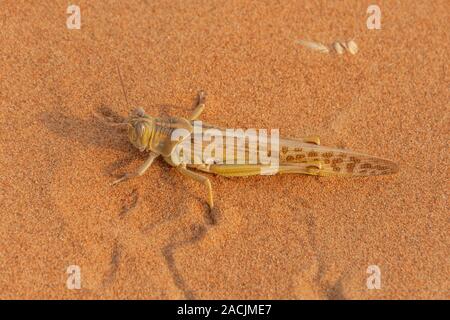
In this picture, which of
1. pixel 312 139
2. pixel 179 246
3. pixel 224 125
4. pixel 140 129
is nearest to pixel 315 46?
pixel 312 139

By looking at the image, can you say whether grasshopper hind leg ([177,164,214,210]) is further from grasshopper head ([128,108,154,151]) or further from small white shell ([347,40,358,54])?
small white shell ([347,40,358,54])

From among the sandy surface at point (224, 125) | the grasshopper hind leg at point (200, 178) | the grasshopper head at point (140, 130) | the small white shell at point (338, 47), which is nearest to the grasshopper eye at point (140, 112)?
the grasshopper head at point (140, 130)

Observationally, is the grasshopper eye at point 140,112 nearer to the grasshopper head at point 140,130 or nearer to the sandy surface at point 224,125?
the grasshopper head at point 140,130

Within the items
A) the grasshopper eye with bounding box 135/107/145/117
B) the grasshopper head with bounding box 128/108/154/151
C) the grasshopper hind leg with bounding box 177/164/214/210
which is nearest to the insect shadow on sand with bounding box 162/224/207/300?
the grasshopper hind leg with bounding box 177/164/214/210

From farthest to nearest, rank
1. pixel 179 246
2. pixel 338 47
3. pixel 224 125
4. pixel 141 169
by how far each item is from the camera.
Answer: pixel 338 47, pixel 224 125, pixel 141 169, pixel 179 246

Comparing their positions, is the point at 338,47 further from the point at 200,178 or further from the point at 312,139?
the point at 200,178
